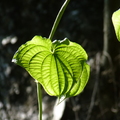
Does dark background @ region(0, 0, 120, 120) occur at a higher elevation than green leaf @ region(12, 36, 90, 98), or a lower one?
lower

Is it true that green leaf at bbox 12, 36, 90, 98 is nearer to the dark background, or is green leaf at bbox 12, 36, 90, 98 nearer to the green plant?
the green plant

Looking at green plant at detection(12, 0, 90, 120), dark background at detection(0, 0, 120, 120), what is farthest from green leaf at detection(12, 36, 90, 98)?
dark background at detection(0, 0, 120, 120)

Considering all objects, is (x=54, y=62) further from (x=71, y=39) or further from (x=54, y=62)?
(x=71, y=39)

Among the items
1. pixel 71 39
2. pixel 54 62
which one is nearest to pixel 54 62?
pixel 54 62

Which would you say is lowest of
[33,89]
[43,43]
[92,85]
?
[92,85]

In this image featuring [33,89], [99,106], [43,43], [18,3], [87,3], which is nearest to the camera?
[43,43]

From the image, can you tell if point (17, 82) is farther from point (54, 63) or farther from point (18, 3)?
point (54, 63)

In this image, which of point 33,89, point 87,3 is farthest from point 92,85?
point 87,3
